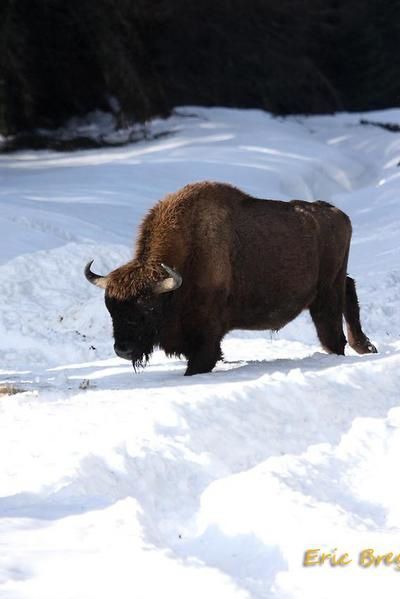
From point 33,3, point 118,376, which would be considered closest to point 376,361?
point 118,376

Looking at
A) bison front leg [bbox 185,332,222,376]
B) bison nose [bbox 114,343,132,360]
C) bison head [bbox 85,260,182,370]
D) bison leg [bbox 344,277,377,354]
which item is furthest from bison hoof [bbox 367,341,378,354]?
bison nose [bbox 114,343,132,360]

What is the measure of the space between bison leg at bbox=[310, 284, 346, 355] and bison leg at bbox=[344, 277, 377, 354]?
0.42 meters

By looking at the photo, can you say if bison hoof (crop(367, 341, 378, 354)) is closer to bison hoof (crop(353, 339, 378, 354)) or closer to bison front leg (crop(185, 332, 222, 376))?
bison hoof (crop(353, 339, 378, 354))

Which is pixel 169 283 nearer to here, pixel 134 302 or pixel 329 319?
pixel 134 302

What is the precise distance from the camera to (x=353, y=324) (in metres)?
10.7

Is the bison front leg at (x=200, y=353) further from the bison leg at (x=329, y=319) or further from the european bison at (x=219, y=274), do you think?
the bison leg at (x=329, y=319)

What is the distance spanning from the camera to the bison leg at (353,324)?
1067 centimetres

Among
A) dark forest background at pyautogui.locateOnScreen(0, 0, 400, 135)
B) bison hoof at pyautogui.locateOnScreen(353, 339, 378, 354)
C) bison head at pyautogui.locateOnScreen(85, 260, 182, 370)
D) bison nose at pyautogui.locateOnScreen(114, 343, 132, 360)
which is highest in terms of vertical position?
bison head at pyautogui.locateOnScreen(85, 260, 182, 370)

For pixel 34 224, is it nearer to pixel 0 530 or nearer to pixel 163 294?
pixel 163 294

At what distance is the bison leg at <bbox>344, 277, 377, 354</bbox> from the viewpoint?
10672mm

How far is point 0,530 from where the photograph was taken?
508cm

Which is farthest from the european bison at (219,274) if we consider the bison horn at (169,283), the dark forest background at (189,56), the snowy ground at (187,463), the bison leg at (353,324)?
the dark forest background at (189,56)

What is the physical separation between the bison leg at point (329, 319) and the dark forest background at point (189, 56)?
56.7 ft

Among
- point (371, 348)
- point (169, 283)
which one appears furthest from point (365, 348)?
point (169, 283)
